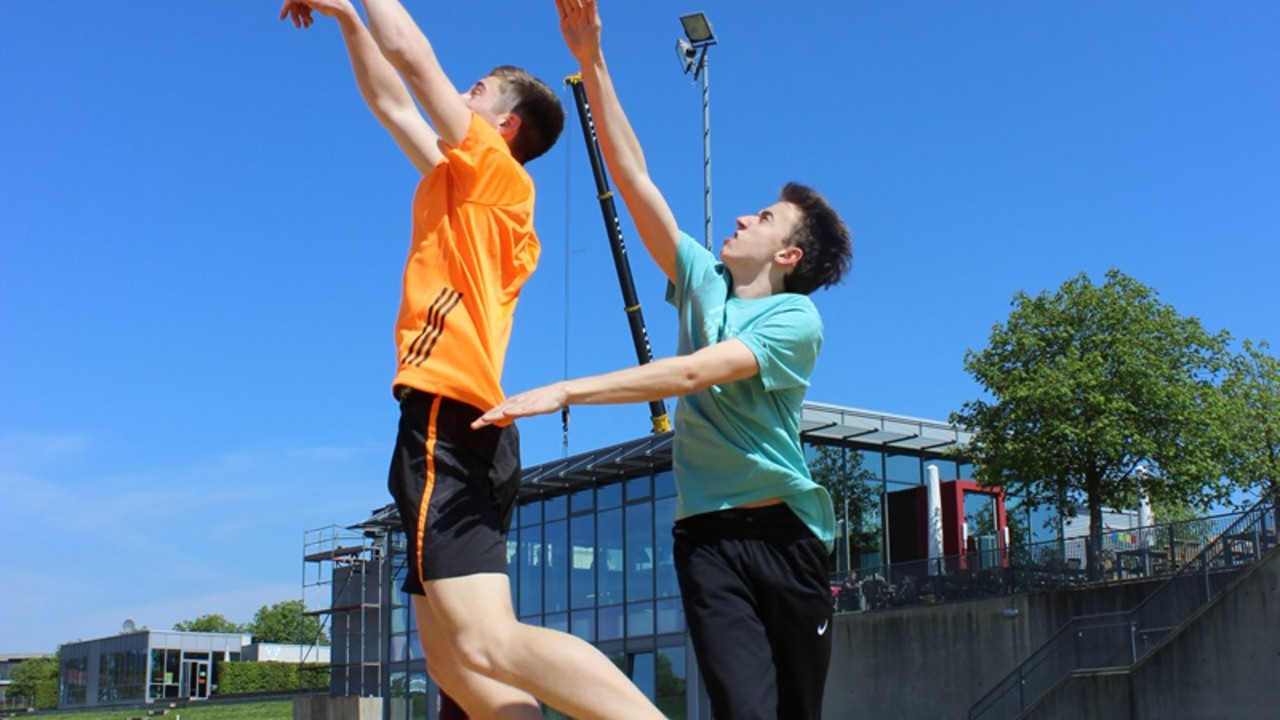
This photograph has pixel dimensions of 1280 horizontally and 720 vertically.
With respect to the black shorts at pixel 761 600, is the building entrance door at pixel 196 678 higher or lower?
lower

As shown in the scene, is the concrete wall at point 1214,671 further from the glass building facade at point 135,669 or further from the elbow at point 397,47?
the glass building facade at point 135,669

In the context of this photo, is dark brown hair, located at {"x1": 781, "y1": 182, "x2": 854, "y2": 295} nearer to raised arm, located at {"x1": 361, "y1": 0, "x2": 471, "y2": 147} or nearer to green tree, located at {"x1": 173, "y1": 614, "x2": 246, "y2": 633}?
raised arm, located at {"x1": 361, "y1": 0, "x2": 471, "y2": 147}

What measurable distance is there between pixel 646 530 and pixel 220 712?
77.8 feet

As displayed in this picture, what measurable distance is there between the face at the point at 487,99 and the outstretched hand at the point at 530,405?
131cm

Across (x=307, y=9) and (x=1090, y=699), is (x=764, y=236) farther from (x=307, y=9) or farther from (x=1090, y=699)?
(x=1090, y=699)

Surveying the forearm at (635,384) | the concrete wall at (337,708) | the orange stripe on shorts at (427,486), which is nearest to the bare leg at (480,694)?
the orange stripe on shorts at (427,486)

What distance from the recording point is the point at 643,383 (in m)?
3.41

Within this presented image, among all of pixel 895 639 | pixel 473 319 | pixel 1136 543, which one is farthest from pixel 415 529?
pixel 895 639

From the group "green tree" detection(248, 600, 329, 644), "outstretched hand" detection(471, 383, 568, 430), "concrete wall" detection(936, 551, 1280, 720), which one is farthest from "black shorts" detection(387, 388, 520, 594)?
"green tree" detection(248, 600, 329, 644)

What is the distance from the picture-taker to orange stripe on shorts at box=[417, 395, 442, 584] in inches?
138

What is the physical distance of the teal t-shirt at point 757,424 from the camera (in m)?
3.90

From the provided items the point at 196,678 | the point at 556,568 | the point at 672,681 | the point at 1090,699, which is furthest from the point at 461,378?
the point at 196,678

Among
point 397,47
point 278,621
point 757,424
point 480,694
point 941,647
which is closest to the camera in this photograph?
point 480,694

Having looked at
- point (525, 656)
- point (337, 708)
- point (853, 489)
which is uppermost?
point (853, 489)
